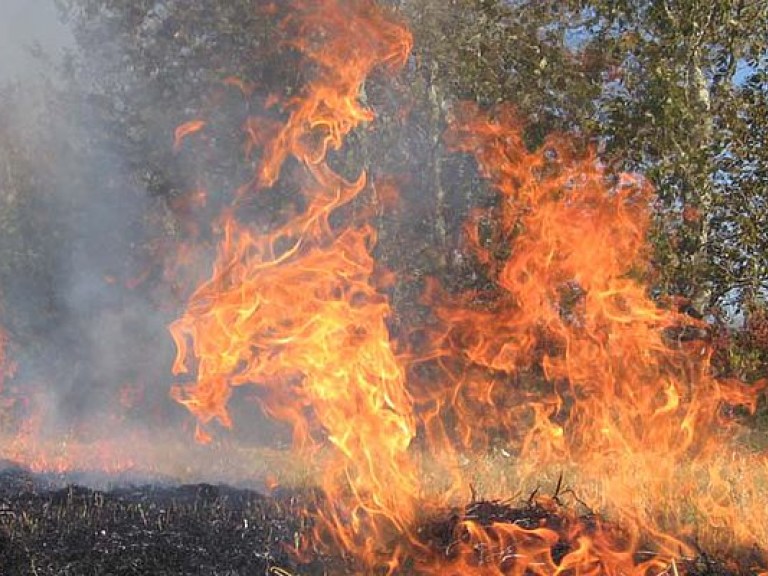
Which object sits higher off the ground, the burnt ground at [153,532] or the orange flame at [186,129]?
the orange flame at [186,129]

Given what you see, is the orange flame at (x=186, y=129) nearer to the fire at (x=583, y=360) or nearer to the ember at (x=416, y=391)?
the ember at (x=416, y=391)

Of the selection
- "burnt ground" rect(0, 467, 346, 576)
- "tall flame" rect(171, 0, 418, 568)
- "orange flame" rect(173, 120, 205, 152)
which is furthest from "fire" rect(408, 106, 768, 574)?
"orange flame" rect(173, 120, 205, 152)

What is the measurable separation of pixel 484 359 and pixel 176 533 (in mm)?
6119

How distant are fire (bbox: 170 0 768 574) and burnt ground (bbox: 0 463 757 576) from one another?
8.5 inches

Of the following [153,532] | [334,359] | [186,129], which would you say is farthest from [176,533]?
[186,129]

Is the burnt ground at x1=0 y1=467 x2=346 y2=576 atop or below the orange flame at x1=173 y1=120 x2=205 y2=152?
below

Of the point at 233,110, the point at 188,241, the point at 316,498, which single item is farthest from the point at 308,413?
the point at 316,498

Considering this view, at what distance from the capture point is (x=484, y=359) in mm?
11430

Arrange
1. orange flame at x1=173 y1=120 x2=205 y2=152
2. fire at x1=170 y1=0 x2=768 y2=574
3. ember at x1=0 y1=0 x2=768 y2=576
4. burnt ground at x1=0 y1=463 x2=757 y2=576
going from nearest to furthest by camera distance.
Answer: burnt ground at x1=0 y1=463 x2=757 y2=576 → ember at x1=0 y1=0 x2=768 y2=576 → fire at x1=170 y1=0 x2=768 y2=574 → orange flame at x1=173 y1=120 x2=205 y2=152

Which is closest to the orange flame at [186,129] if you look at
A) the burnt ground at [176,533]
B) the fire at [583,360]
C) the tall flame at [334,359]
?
the tall flame at [334,359]

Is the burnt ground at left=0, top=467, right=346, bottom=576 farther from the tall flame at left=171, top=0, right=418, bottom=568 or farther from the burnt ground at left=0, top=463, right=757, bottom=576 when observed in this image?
the tall flame at left=171, top=0, right=418, bottom=568

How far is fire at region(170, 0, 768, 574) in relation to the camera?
248 inches

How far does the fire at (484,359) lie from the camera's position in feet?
20.6

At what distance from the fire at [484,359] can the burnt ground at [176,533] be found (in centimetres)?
22
